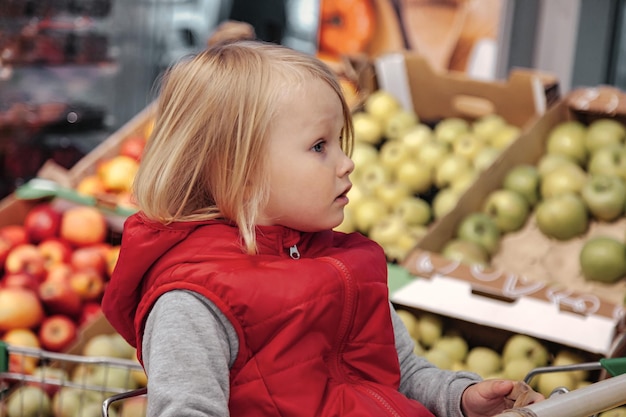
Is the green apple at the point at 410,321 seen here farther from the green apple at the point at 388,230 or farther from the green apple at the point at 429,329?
the green apple at the point at 388,230

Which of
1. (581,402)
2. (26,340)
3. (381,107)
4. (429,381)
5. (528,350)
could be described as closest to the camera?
(581,402)

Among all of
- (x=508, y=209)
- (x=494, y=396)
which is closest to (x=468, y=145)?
(x=508, y=209)

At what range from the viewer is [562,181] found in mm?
2760

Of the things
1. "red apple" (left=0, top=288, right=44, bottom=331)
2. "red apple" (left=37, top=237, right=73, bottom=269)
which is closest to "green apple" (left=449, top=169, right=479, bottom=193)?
"red apple" (left=37, top=237, right=73, bottom=269)

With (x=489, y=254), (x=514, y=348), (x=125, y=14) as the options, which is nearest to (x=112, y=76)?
(x=125, y=14)

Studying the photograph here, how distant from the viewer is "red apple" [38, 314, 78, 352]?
2.34 metres

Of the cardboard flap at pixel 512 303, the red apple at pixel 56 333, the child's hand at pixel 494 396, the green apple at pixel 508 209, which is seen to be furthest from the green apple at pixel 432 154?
the child's hand at pixel 494 396

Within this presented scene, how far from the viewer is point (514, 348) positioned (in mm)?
2090

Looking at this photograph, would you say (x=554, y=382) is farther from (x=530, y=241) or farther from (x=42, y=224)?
(x=42, y=224)

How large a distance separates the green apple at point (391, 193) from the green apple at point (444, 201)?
0.38 ft

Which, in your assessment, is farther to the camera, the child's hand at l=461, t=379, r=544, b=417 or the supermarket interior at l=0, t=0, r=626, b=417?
the supermarket interior at l=0, t=0, r=626, b=417

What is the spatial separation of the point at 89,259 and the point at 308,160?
1653mm

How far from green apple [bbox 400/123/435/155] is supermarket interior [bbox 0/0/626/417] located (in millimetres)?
13

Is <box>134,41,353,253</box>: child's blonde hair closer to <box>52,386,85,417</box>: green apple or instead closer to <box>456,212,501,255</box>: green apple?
<box>52,386,85,417</box>: green apple
